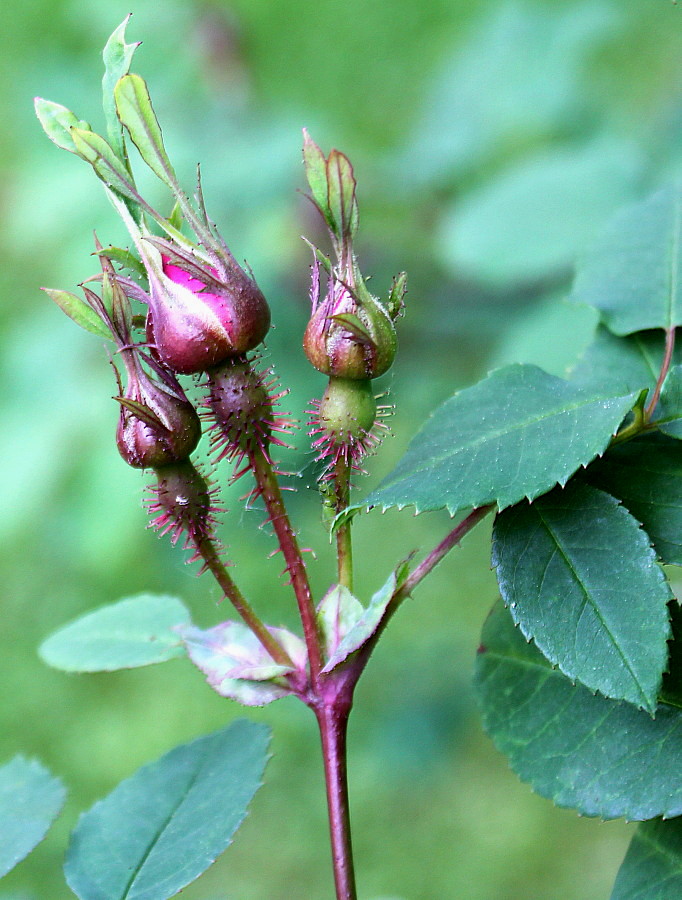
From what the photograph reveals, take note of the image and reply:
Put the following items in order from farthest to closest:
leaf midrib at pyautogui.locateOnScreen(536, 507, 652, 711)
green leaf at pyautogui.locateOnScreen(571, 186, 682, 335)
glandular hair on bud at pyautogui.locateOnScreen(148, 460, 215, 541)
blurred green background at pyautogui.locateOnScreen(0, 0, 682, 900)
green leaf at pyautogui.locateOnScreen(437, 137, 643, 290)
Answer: blurred green background at pyautogui.locateOnScreen(0, 0, 682, 900) → green leaf at pyautogui.locateOnScreen(437, 137, 643, 290) → green leaf at pyautogui.locateOnScreen(571, 186, 682, 335) → glandular hair on bud at pyautogui.locateOnScreen(148, 460, 215, 541) → leaf midrib at pyautogui.locateOnScreen(536, 507, 652, 711)

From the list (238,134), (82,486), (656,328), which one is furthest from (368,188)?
(656,328)

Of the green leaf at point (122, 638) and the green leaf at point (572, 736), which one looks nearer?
the green leaf at point (572, 736)

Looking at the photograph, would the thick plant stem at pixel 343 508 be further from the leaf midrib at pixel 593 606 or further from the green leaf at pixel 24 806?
the green leaf at pixel 24 806

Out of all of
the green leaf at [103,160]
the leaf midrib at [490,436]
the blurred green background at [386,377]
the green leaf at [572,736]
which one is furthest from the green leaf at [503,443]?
the blurred green background at [386,377]

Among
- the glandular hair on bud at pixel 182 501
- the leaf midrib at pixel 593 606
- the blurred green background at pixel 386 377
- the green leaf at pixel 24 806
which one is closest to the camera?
the leaf midrib at pixel 593 606

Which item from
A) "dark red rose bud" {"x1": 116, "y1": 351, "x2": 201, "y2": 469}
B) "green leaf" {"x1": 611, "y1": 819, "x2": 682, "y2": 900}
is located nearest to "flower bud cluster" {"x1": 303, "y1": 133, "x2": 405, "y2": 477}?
"dark red rose bud" {"x1": 116, "y1": 351, "x2": 201, "y2": 469}

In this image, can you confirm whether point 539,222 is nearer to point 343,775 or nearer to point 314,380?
point 314,380

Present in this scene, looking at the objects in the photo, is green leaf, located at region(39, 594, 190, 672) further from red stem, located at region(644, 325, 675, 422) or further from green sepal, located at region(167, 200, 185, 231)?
red stem, located at region(644, 325, 675, 422)
